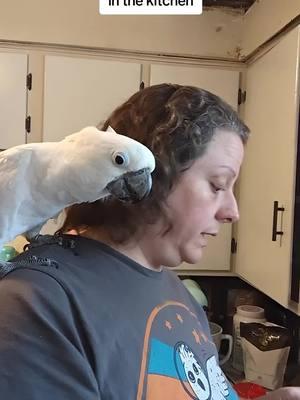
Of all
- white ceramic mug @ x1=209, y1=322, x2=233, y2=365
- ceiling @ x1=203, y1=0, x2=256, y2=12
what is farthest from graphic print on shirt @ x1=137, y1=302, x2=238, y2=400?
ceiling @ x1=203, y1=0, x2=256, y2=12

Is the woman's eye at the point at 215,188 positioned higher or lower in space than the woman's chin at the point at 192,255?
higher

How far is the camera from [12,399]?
18.0 inches

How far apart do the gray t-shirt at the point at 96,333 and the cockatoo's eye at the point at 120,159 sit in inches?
4.5

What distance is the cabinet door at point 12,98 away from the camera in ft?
6.45

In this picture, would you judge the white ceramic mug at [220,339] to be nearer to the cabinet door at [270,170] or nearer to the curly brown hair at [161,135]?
the cabinet door at [270,170]

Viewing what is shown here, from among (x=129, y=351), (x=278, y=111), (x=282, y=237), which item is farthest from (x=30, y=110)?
(x=129, y=351)

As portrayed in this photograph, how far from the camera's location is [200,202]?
69 cm

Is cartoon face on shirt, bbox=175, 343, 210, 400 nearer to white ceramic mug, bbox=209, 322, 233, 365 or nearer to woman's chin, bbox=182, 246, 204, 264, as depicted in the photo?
woman's chin, bbox=182, 246, 204, 264

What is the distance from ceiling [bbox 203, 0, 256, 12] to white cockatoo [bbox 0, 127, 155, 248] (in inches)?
58.9

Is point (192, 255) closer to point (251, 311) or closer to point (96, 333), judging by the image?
point (96, 333)

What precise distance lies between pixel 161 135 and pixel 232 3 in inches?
61.0

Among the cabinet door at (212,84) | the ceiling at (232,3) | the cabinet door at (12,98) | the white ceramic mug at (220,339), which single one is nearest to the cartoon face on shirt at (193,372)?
the white ceramic mug at (220,339)

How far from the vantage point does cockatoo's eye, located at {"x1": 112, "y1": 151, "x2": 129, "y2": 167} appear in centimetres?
64

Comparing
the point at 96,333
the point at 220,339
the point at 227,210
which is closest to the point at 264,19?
the point at 220,339
